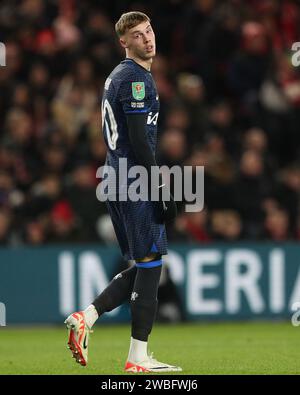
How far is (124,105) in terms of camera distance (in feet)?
23.1

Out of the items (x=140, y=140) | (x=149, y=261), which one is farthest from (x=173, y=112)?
(x=140, y=140)

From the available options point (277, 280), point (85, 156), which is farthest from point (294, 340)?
point (85, 156)

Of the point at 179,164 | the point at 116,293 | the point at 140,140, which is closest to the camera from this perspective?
the point at 140,140

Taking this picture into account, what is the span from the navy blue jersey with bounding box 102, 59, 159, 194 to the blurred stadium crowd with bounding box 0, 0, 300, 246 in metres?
5.14

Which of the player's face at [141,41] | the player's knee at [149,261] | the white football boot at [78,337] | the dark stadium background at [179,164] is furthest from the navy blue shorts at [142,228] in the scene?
the dark stadium background at [179,164]

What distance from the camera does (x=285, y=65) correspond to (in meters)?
13.7

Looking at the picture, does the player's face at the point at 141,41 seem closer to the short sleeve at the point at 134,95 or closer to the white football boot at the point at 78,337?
the short sleeve at the point at 134,95

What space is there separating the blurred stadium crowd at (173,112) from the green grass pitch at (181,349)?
124cm

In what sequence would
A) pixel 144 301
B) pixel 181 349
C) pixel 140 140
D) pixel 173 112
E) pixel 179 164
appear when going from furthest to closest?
pixel 173 112, pixel 179 164, pixel 181 349, pixel 144 301, pixel 140 140

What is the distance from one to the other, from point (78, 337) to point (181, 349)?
224 cm

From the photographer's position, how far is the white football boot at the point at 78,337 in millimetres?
7086

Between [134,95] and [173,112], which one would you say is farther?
[173,112]

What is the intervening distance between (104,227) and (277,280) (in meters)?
1.94

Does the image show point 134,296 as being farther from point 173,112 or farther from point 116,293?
point 173,112
